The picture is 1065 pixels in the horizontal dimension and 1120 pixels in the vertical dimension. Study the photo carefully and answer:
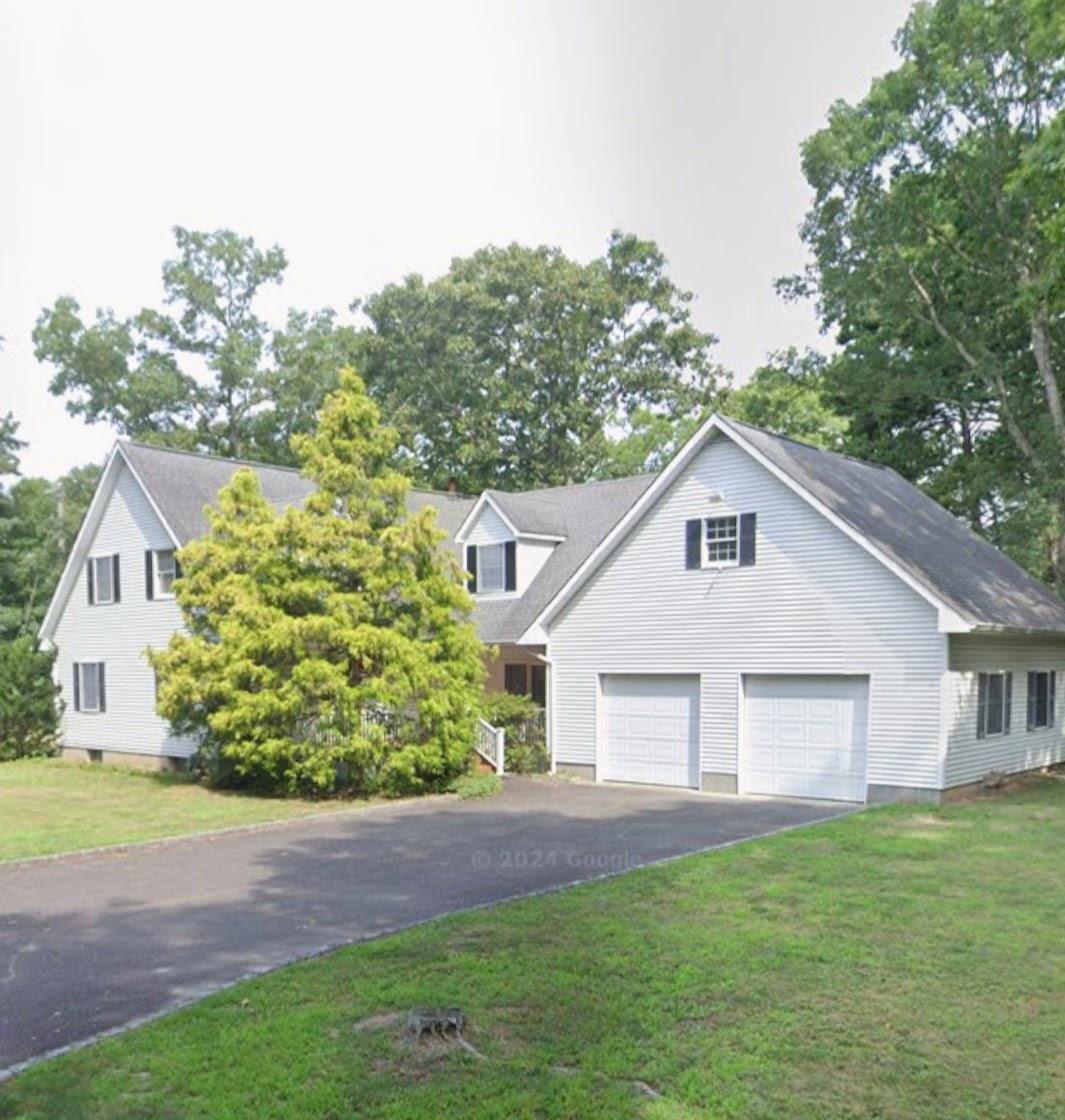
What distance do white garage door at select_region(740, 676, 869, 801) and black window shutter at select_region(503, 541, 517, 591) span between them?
755 cm

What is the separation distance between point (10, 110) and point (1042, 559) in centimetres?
3443

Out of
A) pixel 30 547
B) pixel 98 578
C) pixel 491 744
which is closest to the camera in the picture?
pixel 491 744

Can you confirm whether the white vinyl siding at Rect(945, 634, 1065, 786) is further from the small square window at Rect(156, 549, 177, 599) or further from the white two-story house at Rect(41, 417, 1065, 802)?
the small square window at Rect(156, 549, 177, 599)

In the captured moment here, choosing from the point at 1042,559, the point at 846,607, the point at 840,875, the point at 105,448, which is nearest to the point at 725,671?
the point at 846,607

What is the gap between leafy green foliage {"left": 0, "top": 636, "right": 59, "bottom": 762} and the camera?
87.0ft

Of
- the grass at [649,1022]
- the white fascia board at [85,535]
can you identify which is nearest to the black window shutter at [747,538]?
the grass at [649,1022]

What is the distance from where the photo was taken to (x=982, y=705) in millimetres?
17109

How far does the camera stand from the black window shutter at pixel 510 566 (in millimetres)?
23906

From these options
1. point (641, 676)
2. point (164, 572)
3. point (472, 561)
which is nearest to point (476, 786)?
point (641, 676)

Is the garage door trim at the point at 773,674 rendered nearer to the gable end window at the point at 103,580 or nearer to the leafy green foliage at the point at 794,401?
the gable end window at the point at 103,580

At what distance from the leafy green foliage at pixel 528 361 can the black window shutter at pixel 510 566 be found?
17.1 meters

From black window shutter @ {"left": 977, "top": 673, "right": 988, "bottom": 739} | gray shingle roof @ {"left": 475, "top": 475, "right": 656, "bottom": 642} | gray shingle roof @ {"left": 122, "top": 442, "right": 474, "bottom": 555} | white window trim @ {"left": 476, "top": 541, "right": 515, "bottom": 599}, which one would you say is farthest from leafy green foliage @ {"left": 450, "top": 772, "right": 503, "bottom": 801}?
black window shutter @ {"left": 977, "top": 673, "right": 988, "bottom": 739}

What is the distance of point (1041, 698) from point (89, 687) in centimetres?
2375

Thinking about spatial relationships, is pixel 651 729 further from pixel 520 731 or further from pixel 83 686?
pixel 83 686
